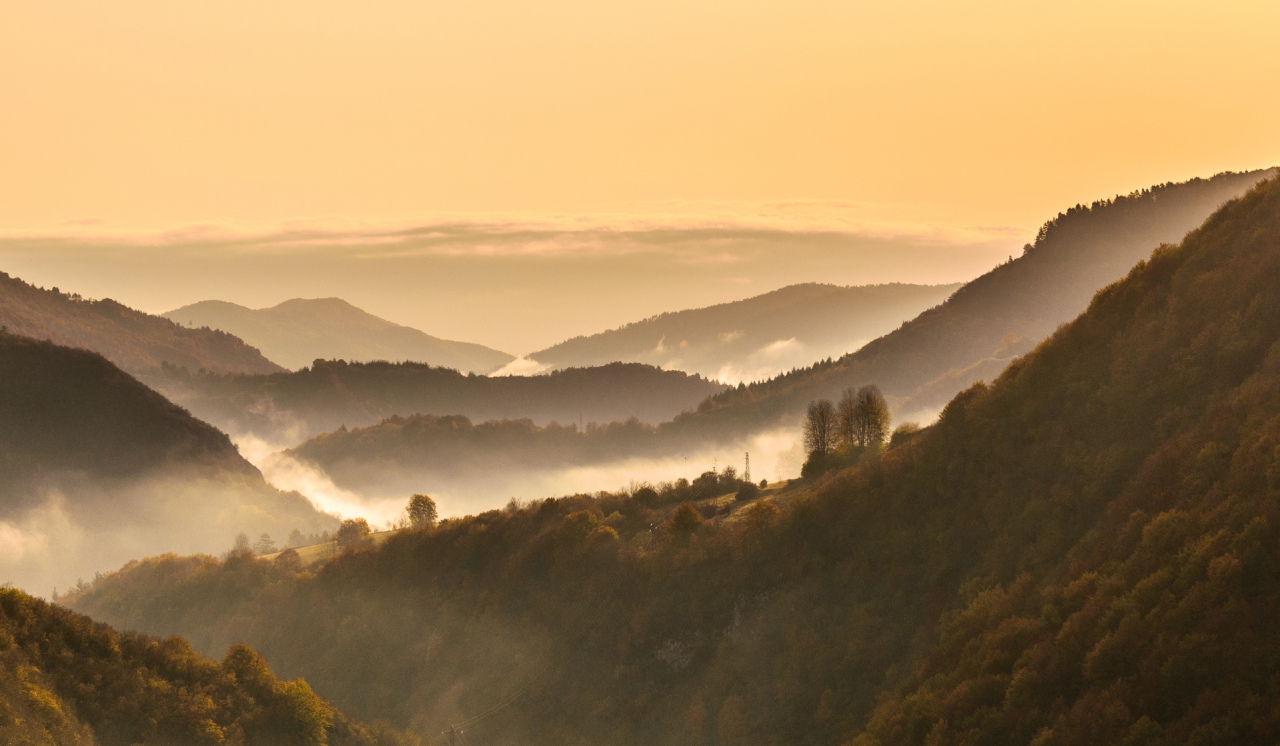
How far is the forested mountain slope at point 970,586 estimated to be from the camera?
8362 centimetres

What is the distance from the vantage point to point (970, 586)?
12094cm

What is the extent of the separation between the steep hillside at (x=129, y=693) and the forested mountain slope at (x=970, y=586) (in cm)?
4072

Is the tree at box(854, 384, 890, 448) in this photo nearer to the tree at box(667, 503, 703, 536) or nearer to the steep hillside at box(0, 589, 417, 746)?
the tree at box(667, 503, 703, 536)

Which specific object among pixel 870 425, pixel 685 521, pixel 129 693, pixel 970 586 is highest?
pixel 870 425

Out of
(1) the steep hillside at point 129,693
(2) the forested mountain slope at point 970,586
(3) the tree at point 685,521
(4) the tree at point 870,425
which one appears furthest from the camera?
(4) the tree at point 870,425

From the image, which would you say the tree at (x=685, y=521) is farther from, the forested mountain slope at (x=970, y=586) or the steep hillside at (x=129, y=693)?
the steep hillside at (x=129, y=693)

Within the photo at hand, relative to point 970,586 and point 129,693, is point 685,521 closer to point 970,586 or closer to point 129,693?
point 970,586

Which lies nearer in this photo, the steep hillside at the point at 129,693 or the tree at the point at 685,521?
the steep hillside at the point at 129,693

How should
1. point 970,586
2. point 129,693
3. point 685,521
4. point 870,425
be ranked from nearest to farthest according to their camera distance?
point 129,693, point 970,586, point 685,521, point 870,425

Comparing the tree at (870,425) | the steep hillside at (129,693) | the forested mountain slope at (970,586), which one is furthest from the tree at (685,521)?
the steep hillside at (129,693)

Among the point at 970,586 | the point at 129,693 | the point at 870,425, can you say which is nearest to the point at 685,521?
the point at 870,425

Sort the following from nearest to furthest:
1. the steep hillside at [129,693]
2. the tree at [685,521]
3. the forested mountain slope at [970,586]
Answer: the forested mountain slope at [970,586], the steep hillside at [129,693], the tree at [685,521]

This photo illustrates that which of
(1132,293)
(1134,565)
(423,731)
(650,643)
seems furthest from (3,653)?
(1132,293)

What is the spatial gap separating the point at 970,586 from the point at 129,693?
91.3m
